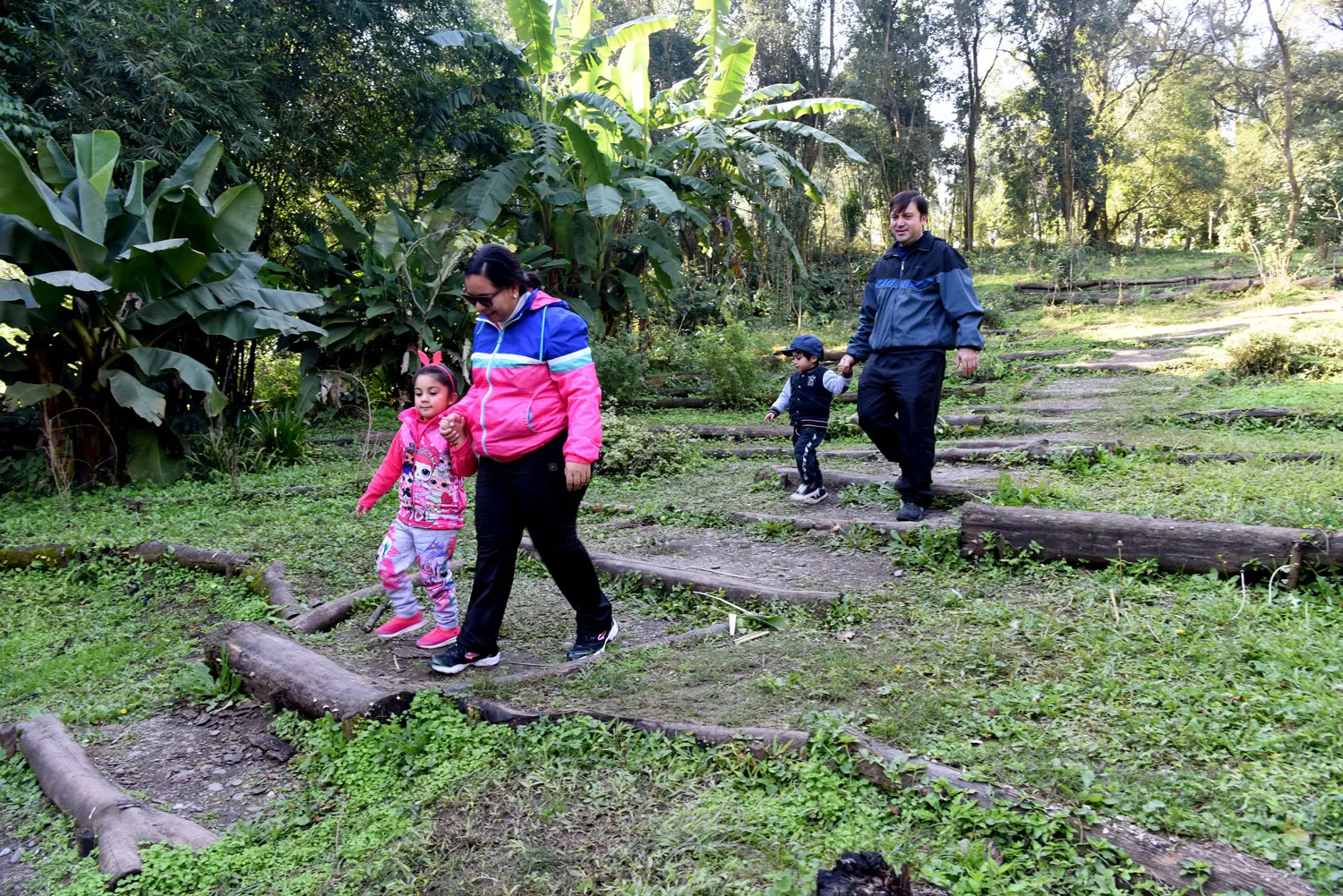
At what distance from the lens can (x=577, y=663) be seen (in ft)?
12.5

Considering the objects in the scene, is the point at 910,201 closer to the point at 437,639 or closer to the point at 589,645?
the point at 589,645

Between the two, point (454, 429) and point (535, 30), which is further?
point (535, 30)

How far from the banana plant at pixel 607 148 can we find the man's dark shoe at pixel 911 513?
688cm

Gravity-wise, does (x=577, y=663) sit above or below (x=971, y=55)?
below

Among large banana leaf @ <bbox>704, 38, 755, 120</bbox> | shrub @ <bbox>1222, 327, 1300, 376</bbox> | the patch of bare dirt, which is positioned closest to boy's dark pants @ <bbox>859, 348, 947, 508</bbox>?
the patch of bare dirt

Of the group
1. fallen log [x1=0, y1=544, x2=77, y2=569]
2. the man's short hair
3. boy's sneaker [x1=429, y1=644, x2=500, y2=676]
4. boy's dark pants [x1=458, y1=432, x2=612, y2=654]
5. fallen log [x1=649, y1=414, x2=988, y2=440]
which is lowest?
boy's sneaker [x1=429, y1=644, x2=500, y2=676]

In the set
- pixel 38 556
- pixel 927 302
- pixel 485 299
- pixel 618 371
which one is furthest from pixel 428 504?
pixel 618 371

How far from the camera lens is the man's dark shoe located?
17.7 ft

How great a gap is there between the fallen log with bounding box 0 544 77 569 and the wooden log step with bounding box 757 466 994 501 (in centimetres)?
506

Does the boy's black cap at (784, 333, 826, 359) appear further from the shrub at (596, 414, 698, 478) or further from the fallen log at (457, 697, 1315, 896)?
the fallen log at (457, 697, 1315, 896)

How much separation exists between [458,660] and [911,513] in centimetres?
289

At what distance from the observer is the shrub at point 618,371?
11.3m

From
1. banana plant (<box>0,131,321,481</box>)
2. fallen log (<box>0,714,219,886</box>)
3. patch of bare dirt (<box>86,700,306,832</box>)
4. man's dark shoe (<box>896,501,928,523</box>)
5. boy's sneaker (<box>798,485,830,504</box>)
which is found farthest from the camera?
banana plant (<box>0,131,321,481</box>)

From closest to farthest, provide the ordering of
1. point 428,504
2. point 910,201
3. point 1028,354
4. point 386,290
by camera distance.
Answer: point 428,504 → point 910,201 → point 386,290 → point 1028,354
